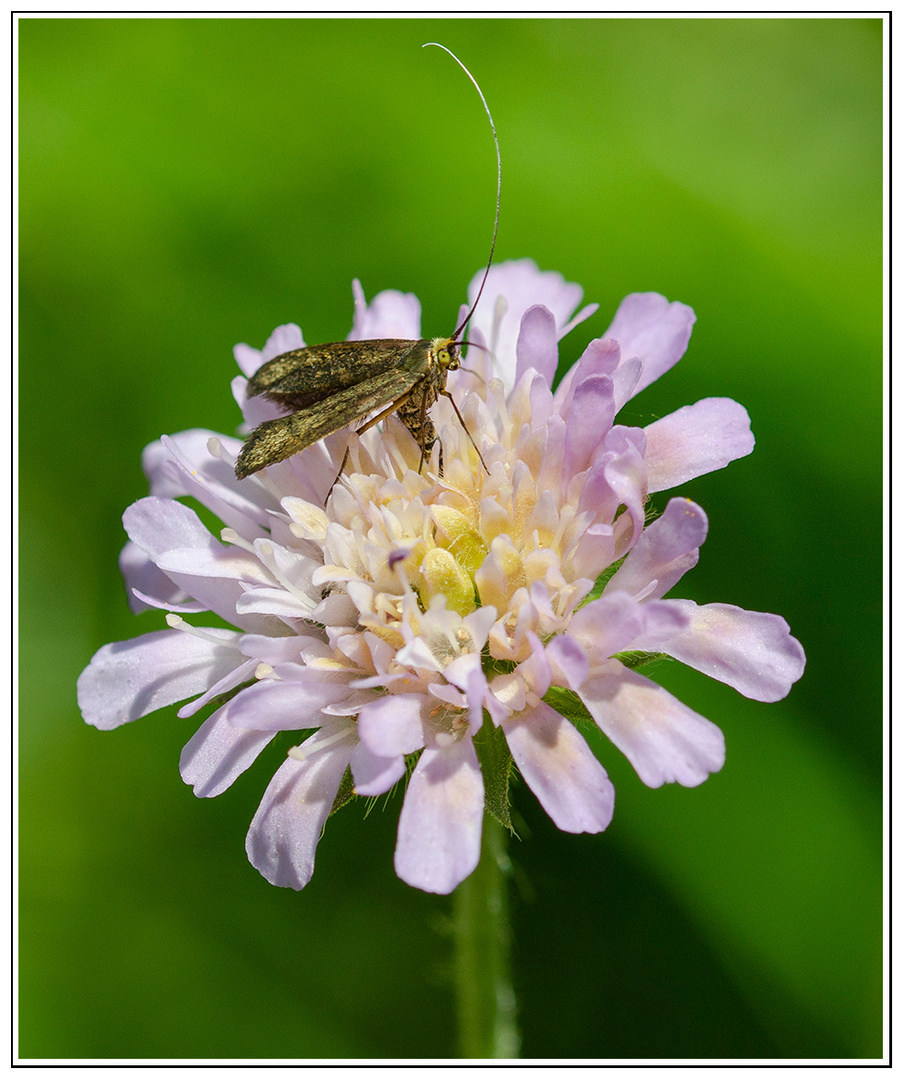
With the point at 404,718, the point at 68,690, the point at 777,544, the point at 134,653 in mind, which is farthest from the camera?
the point at 68,690

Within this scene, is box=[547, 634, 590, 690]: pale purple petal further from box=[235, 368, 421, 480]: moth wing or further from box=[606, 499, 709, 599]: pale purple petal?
box=[235, 368, 421, 480]: moth wing

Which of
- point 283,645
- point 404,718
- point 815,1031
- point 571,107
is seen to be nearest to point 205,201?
point 571,107

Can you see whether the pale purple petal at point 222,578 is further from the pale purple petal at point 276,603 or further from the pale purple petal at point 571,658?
the pale purple petal at point 571,658

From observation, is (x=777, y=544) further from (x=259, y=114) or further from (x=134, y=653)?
(x=259, y=114)

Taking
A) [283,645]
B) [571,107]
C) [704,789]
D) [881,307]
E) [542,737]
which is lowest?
[704,789]

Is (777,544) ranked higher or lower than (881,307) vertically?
lower

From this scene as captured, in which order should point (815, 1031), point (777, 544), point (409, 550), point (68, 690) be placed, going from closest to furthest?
point (409, 550) < point (815, 1031) < point (777, 544) < point (68, 690)

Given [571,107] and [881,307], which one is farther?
[571,107]
